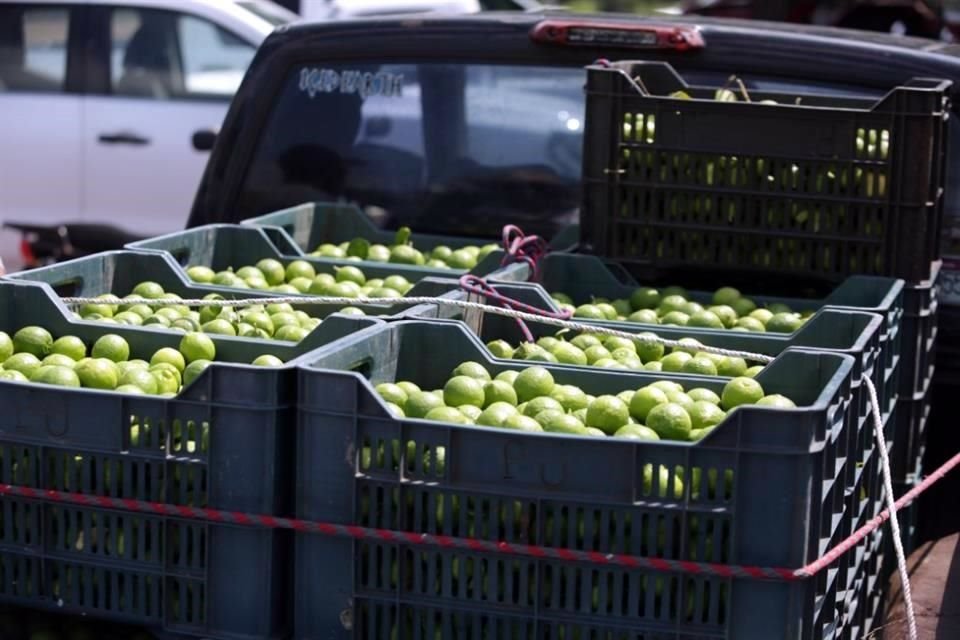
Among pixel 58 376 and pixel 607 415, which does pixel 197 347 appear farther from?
pixel 607 415

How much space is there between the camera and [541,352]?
393cm

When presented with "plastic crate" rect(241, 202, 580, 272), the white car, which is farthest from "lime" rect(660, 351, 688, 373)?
the white car

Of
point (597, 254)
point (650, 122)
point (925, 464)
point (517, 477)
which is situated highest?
point (650, 122)

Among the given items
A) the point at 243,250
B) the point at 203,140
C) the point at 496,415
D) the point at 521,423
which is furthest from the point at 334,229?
the point at 203,140

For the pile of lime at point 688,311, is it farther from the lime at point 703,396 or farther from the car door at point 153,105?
the car door at point 153,105

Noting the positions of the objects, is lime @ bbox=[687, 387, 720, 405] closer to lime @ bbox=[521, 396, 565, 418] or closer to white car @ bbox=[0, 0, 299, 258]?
lime @ bbox=[521, 396, 565, 418]

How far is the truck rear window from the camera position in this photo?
A: 5.58m

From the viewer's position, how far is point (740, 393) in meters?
3.49

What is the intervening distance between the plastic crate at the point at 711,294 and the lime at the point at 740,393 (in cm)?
56

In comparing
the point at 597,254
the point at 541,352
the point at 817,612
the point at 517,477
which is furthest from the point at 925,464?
the point at 517,477

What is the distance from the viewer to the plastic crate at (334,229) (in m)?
5.47

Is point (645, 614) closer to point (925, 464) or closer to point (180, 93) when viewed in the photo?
point (925, 464)

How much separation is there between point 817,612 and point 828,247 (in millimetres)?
1830

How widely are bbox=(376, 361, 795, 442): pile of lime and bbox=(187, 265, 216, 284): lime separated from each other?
1.35 metres
